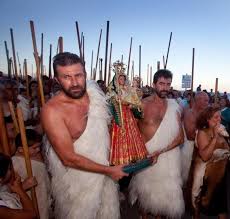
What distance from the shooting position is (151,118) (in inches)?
136

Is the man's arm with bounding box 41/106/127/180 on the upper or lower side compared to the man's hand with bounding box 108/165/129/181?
Result: upper

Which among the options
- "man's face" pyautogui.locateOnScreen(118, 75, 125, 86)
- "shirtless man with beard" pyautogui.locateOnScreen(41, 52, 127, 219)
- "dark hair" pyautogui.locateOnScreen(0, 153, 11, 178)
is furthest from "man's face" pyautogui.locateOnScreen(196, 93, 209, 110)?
"dark hair" pyautogui.locateOnScreen(0, 153, 11, 178)

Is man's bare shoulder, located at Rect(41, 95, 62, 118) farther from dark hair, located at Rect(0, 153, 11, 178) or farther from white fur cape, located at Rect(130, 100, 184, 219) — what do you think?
white fur cape, located at Rect(130, 100, 184, 219)

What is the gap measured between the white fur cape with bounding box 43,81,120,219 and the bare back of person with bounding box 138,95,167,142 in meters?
1.01

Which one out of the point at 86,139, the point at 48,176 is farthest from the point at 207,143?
the point at 48,176

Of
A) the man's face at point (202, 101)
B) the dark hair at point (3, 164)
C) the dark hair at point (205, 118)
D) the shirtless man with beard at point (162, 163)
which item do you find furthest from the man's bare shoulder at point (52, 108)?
the man's face at point (202, 101)

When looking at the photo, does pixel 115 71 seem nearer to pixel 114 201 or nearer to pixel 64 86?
pixel 64 86

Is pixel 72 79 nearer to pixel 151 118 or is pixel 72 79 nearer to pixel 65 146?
pixel 65 146

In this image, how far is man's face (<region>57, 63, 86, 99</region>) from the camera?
2232 millimetres

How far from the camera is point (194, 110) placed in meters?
4.52

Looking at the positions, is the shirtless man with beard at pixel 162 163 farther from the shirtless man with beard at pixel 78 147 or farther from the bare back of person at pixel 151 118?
the shirtless man with beard at pixel 78 147

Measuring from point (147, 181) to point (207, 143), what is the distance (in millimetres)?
810

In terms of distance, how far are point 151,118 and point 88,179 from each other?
4.35 feet

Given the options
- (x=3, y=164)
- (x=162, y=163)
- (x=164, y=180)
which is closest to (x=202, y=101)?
(x=162, y=163)
